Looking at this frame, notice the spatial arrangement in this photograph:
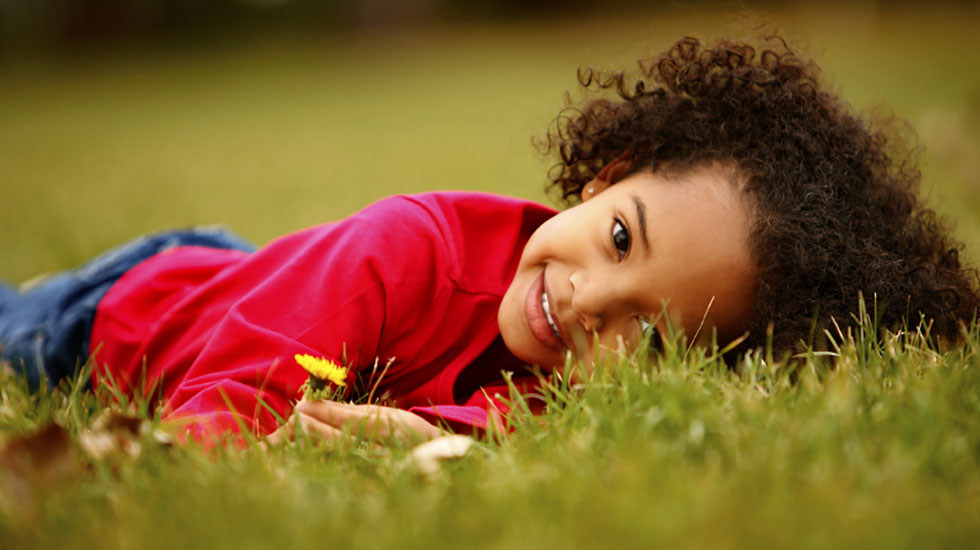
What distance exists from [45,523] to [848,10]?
841 inches

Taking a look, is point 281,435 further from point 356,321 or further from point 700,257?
point 700,257

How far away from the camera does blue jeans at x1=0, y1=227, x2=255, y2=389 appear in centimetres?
246

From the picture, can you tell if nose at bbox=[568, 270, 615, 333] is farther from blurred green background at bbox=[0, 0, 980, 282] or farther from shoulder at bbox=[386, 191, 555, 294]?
blurred green background at bbox=[0, 0, 980, 282]

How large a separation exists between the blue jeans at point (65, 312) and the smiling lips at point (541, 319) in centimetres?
123

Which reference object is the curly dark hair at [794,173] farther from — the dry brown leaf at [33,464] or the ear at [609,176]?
the dry brown leaf at [33,464]

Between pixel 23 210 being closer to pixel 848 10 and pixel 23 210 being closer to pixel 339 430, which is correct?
pixel 339 430

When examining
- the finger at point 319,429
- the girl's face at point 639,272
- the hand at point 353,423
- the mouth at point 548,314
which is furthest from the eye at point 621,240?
the finger at point 319,429

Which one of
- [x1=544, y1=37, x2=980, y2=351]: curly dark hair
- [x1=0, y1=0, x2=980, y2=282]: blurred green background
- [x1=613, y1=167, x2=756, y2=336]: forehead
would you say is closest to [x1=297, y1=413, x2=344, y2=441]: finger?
[x1=613, y1=167, x2=756, y2=336]: forehead

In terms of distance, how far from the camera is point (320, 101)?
1373 centimetres

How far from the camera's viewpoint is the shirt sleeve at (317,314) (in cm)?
170

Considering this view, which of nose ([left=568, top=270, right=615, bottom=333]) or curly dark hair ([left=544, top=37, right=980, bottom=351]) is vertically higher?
curly dark hair ([left=544, top=37, right=980, bottom=351])

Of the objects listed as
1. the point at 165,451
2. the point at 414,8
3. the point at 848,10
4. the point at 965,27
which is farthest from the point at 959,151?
the point at 414,8

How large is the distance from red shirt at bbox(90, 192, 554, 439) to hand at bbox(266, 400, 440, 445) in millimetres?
73

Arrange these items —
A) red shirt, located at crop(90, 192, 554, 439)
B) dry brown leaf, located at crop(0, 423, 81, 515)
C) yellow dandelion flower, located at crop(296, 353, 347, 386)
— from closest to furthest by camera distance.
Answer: dry brown leaf, located at crop(0, 423, 81, 515)
yellow dandelion flower, located at crop(296, 353, 347, 386)
red shirt, located at crop(90, 192, 554, 439)
